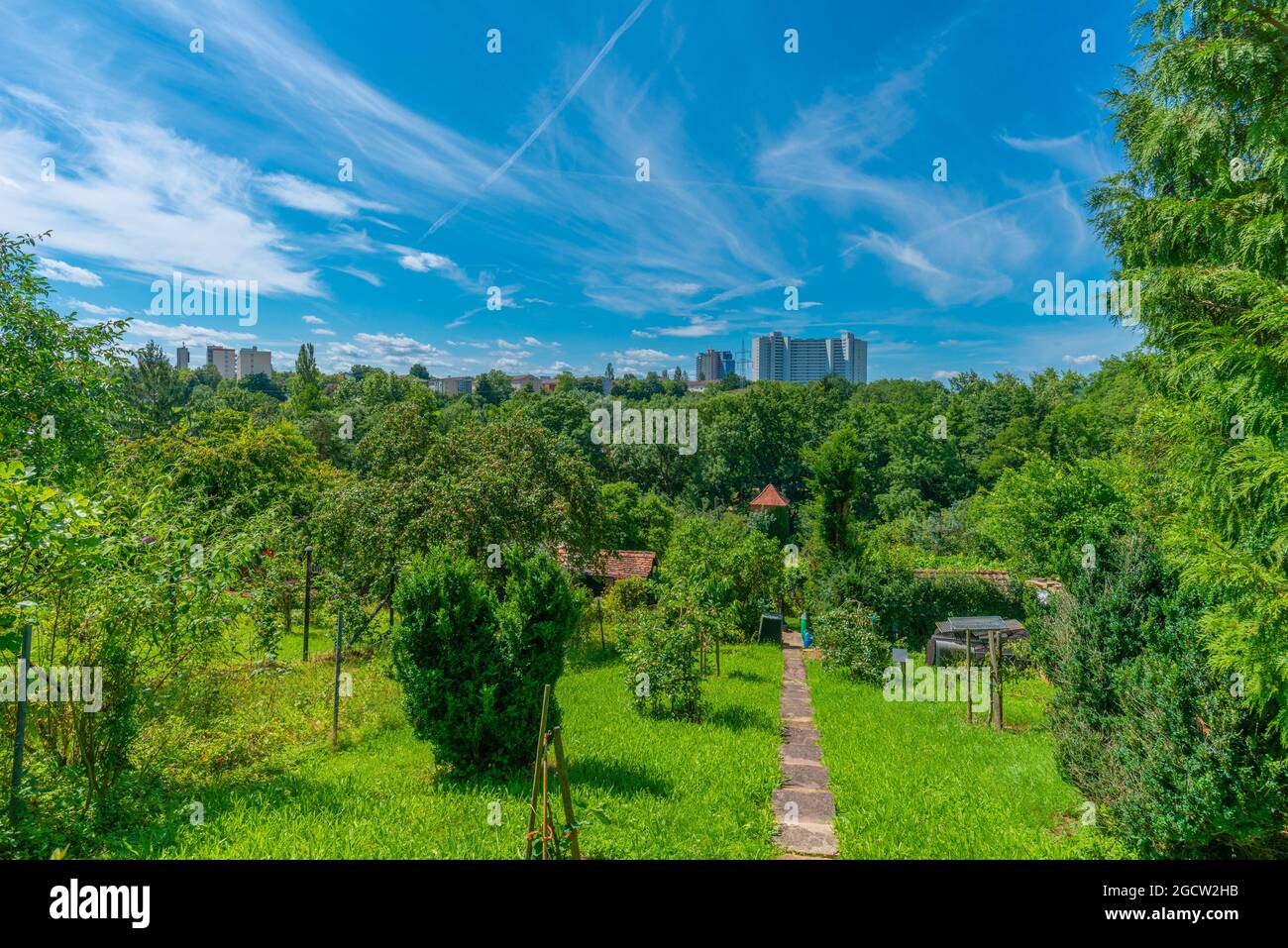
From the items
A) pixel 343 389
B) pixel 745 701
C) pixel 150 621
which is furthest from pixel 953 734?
pixel 343 389

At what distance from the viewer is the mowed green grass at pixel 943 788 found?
509cm

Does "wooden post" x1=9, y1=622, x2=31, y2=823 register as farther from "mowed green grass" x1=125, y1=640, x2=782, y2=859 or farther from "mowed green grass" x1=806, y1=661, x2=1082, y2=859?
"mowed green grass" x1=806, y1=661, x2=1082, y2=859

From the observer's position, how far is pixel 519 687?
613cm

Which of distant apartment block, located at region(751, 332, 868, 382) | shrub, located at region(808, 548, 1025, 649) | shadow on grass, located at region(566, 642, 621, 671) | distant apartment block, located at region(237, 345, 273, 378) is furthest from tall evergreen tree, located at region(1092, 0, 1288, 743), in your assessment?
distant apartment block, located at region(237, 345, 273, 378)

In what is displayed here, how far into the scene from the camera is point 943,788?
630 cm

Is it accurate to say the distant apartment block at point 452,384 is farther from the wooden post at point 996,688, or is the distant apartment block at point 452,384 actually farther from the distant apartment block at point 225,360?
the wooden post at point 996,688

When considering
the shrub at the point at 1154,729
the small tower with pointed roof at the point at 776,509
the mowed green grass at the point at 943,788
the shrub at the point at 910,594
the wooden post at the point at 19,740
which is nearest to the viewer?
the wooden post at the point at 19,740

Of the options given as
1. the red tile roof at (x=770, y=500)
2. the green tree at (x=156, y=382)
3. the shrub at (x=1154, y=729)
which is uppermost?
the green tree at (x=156, y=382)

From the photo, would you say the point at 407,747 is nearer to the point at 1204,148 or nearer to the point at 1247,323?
the point at 1247,323

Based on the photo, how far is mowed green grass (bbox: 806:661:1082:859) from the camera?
5094mm

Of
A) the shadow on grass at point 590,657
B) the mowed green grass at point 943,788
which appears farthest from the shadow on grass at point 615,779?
the shadow on grass at point 590,657

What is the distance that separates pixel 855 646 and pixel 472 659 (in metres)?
9.88

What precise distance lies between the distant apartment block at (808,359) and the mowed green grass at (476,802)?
7397 cm

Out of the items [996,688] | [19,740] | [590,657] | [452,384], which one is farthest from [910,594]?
[452,384]
